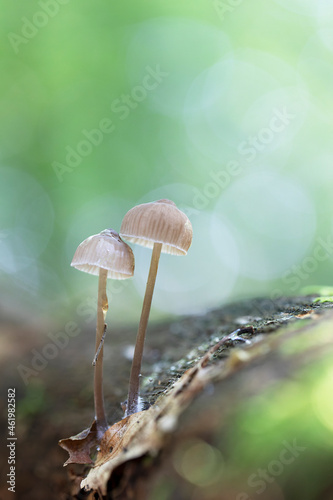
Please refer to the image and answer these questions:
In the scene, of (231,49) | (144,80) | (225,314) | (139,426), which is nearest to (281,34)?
(231,49)

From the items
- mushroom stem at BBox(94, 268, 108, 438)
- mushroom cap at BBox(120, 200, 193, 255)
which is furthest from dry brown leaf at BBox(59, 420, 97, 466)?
mushroom cap at BBox(120, 200, 193, 255)

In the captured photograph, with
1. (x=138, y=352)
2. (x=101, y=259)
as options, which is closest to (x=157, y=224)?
(x=101, y=259)

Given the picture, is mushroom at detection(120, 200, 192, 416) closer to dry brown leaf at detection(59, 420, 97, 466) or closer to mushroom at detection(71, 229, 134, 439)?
mushroom at detection(71, 229, 134, 439)

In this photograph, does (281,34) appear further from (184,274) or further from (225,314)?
(225,314)

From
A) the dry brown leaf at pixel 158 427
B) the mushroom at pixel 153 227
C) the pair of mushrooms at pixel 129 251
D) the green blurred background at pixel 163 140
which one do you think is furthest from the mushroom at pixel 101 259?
the green blurred background at pixel 163 140

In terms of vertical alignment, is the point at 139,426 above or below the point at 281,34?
below
